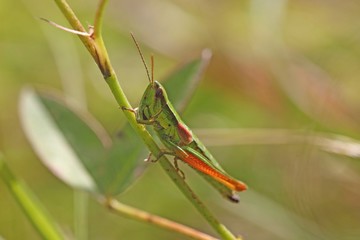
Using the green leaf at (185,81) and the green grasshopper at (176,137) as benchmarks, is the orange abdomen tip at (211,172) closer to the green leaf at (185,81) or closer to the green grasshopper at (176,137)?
the green grasshopper at (176,137)

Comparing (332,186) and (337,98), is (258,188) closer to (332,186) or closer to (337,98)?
(332,186)

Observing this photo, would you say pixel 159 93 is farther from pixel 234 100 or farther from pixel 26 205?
pixel 234 100

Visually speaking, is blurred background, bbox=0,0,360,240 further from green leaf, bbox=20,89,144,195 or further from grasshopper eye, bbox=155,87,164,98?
grasshopper eye, bbox=155,87,164,98

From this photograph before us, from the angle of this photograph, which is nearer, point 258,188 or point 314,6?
point 258,188

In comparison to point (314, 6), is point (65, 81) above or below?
above

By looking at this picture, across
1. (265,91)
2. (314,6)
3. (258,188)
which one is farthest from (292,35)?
(258,188)

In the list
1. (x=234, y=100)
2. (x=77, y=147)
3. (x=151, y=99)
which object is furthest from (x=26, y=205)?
(x=234, y=100)

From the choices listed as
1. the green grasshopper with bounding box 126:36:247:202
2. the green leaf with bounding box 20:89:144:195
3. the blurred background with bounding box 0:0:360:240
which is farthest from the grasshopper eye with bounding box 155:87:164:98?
the blurred background with bounding box 0:0:360:240

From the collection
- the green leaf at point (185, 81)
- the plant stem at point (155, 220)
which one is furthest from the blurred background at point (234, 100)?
the plant stem at point (155, 220)

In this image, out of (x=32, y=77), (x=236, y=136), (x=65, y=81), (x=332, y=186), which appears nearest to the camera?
(x=236, y=136)
